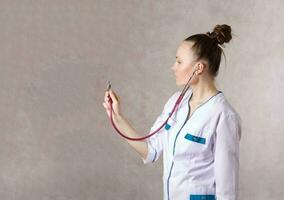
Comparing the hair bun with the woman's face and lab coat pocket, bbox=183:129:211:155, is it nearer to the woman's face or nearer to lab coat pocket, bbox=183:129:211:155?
the woman's face

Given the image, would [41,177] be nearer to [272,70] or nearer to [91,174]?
[91,174]

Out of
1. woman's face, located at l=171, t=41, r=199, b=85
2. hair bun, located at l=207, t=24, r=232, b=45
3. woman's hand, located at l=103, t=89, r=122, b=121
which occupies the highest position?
hair bun, located at l=207, t=24, r=232, b=45

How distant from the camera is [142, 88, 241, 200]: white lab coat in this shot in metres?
1.64

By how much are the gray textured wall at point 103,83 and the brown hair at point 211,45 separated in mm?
1152

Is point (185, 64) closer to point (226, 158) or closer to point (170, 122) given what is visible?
point (170, 122)

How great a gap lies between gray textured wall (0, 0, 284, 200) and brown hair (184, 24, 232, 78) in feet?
→ 3.78

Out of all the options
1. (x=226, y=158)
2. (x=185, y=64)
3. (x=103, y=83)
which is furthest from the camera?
(x=103, y=83)

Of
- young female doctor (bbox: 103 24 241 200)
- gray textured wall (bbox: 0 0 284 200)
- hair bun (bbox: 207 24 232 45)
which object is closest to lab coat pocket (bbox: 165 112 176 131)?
young female doctor (bbox: 103 24 241 200)

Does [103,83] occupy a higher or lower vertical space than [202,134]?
higher

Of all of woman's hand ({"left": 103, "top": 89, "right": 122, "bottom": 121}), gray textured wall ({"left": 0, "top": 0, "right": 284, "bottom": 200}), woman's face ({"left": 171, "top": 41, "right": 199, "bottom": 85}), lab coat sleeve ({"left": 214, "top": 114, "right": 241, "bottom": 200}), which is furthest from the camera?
gray textured wall ({"left": 0, "top": 0, "right": 284, "bottom": 200})

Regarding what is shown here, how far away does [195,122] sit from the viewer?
5.68 ft

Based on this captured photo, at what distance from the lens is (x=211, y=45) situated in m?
1.81

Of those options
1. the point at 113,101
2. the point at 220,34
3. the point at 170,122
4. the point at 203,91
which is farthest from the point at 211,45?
the point at 113,101

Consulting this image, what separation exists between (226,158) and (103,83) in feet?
4.73
